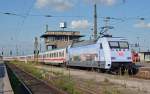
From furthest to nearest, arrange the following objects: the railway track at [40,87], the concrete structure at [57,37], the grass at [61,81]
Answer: the concrete structure at [57,37] < the railway track at [40,87] < the grass at [61,81]

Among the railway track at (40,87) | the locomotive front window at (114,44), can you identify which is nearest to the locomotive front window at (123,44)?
the locomotive front window at (114,44)

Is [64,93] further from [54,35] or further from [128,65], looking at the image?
[54,35]

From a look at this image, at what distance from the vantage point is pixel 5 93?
20375 mm

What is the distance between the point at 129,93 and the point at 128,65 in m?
14.7

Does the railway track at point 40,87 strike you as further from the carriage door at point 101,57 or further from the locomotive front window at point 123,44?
the locomotive front window at point 123,44

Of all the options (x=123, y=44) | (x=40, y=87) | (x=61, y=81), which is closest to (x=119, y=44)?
(x=123, y=44)

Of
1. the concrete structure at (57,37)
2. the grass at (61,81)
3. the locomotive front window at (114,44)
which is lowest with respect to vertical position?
the grass at (61,81)

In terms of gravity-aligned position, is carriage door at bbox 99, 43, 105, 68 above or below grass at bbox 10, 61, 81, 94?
above

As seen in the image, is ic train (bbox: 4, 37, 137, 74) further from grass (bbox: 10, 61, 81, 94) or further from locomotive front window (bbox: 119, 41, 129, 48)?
grass (bbox: 10, 61, 81, 94)

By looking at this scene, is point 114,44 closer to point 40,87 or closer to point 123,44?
point 123,44

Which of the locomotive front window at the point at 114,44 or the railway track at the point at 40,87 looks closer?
the railway track at the point at 40,87

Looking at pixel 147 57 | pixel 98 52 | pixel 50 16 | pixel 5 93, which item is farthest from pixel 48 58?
pixel 5 93

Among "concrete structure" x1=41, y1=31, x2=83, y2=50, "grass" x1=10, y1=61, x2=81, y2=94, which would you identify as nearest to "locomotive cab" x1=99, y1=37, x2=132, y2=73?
"grass" x1=10, y1=61, x2=81, y2=94

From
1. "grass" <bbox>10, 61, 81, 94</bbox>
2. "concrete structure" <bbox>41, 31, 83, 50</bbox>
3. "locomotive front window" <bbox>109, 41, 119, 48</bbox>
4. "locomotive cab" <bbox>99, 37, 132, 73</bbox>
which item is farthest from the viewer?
"concrete structure" <bbox>41, 31, 83, 50</bbox>
